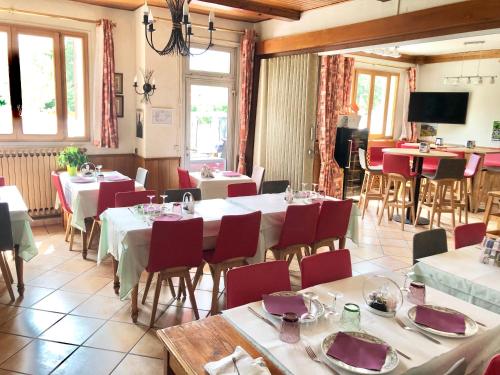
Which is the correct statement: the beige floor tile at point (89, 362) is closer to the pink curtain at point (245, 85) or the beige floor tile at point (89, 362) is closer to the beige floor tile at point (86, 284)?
the beige floor tile at point (86, 284)

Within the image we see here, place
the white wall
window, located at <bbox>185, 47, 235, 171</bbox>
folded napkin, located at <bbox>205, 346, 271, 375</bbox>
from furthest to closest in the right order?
1. the white wall
2. window, located at <bbox>185, 47, 235, 171</bbox>
3. folded napkin, located at <bbox>205, 346, 271, 375</bbox>

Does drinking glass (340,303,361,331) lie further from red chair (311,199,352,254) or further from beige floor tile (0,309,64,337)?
beige floor tile (0,309,64,337)

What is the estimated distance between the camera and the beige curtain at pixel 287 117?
604 cm

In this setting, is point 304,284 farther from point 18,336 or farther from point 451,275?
point 18,336

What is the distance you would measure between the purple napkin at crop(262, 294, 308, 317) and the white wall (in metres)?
7.87

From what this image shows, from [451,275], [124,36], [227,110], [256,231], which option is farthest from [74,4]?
[451,275]

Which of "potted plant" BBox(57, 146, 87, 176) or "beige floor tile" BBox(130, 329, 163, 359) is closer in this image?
"beige floor tile" BBox(130, 329, 163, 359)

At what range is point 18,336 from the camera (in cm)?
291

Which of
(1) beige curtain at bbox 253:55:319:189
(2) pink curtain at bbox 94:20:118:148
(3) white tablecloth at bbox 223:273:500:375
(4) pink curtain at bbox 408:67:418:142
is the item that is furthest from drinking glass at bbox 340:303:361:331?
(4) pink curtain at bbox 408:67:418:142

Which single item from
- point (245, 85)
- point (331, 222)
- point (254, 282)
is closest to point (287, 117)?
point (245, 85)

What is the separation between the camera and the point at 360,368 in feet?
4.72

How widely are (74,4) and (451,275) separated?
5652 mm

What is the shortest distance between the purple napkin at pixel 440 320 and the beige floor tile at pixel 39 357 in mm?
2249

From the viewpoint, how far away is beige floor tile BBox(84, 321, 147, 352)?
2.84 metres
